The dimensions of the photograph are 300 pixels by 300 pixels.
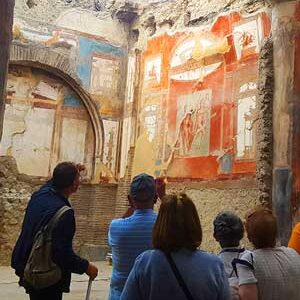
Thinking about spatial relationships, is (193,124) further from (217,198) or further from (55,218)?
(55,218)

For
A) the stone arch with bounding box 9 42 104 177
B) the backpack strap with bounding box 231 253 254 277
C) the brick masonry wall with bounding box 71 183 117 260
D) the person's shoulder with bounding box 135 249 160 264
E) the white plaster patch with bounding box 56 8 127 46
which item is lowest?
the brick masonry wall with bounding box 71 183 117 260

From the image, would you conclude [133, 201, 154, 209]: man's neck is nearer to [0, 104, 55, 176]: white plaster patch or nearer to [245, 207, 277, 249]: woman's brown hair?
[245, 207, 277, 249]: woman's brown hair

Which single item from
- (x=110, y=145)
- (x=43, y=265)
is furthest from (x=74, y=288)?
(x=110, y=145)

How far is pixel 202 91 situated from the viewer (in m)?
10.5

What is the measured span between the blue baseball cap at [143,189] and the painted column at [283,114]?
442 cm

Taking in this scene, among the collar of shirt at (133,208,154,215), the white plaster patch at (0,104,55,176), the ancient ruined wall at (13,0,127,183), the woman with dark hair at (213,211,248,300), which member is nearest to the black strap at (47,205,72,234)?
the collar of shirt at (133,208,154,215)

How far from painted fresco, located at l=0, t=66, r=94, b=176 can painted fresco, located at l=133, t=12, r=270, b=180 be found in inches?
59.5

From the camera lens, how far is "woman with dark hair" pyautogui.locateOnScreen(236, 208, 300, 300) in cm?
235

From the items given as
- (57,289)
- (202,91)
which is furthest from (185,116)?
(57,289)

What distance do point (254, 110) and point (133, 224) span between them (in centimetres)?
687

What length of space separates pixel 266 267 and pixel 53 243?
46.2 inches

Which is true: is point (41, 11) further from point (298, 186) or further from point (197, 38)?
point (298, 186)

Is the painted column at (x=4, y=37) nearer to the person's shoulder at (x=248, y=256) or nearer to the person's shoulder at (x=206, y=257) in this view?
the person's shoulder at (x=248, y=256)

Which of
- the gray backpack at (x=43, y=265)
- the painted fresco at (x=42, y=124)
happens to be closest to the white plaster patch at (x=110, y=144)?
the painted fresco at (x=42, y=124)
